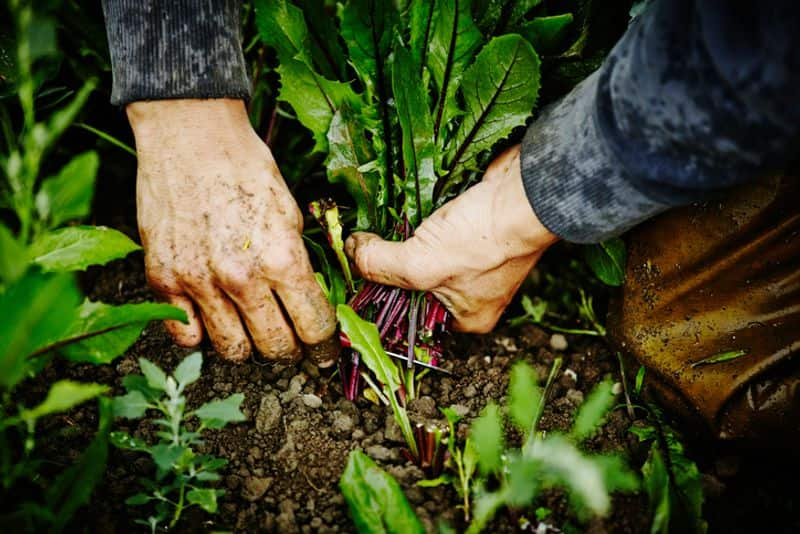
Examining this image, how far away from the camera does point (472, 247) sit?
1170 millimetres

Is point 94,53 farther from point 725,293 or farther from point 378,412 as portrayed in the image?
point 725,293

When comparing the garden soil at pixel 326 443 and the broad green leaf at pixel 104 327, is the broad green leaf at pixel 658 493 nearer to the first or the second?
the garden soil at pixel 326 443

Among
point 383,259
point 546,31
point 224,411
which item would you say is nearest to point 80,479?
point 224,411

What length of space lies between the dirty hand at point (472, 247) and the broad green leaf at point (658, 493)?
1.46ft

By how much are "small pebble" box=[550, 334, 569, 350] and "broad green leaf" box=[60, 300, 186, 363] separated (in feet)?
3.05

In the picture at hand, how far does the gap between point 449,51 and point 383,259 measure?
1.47ft

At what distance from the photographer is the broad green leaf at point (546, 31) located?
117 cm

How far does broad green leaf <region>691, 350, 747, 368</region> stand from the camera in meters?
1.17

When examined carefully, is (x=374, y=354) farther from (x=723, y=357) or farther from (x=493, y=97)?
(x=723, y=357)

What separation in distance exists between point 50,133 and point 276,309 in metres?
0.63

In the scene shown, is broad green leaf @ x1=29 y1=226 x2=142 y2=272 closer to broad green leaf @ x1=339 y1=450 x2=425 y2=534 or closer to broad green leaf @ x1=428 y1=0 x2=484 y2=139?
broad green leaf @ x1=339 y1=450 x2=425 y2=534

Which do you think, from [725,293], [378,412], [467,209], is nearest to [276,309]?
[378,412]

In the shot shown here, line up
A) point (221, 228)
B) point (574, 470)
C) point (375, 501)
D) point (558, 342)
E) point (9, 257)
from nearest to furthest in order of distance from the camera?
point (9, 257) → point (574, 470) → point (375, 501) → point (221, 228) → point (558, 342)

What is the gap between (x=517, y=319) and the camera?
1.47 metres
